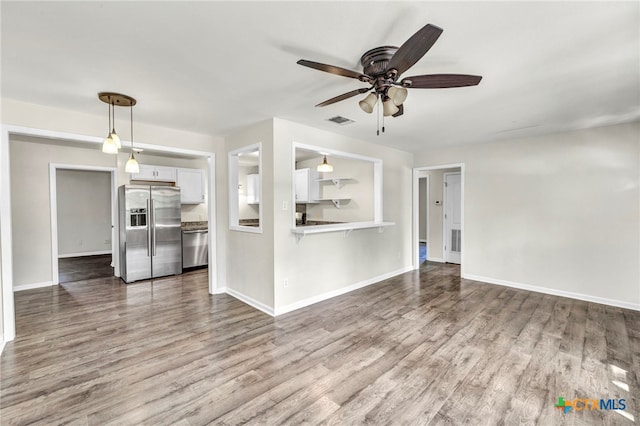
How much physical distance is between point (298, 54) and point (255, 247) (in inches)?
102

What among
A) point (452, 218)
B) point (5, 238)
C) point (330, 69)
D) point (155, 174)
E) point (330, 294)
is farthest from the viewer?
point (452, 218)

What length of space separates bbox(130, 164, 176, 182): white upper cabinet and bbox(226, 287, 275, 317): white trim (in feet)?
10.1

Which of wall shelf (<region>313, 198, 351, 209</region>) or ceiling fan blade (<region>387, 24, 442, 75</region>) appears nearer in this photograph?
ceiling fan blade (<region>387, 24, 442, 75</region>)

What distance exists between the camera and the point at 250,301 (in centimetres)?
406

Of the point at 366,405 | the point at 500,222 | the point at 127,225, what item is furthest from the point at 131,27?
the point at 500,222

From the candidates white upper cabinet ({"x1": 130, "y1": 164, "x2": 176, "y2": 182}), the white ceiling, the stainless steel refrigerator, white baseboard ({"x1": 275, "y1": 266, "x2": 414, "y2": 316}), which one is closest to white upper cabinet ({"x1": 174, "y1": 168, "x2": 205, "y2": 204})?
white upper cabinet ({"x1": 130, "y1": 164, "x2": 176, "y2": 182})

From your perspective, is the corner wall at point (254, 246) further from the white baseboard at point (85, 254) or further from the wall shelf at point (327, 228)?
the white baseboard at point (85, 254)

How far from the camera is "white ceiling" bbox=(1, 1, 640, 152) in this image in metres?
1.64

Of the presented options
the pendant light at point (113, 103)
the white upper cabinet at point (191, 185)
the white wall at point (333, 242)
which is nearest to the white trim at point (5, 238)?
the pendant light at point (113, 103)

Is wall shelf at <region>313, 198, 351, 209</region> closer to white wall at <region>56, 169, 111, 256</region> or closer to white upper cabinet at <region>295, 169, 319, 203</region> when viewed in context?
white upper cabinet at <region>295, 169, 319, 203</region>

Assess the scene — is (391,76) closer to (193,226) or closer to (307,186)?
(307,186)

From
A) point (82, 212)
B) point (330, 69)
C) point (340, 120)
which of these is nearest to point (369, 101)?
point (330, 69)

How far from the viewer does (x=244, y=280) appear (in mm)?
4211

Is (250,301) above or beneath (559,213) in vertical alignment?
beneath
